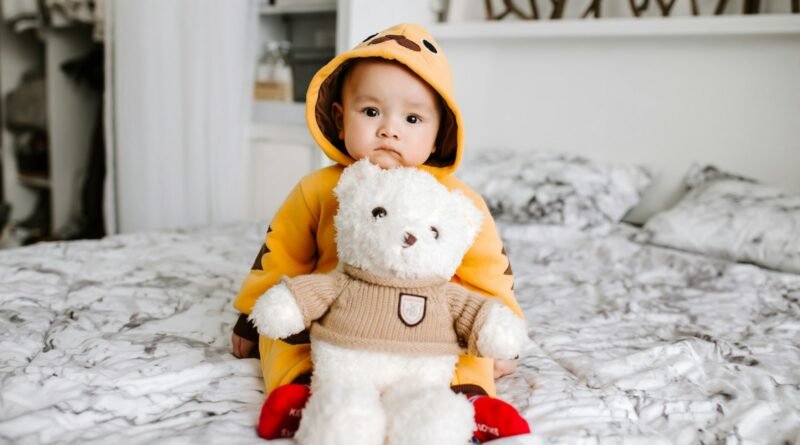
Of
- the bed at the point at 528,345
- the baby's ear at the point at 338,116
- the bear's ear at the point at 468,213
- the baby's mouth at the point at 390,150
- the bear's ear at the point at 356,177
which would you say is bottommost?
the bed at the point at 528,345

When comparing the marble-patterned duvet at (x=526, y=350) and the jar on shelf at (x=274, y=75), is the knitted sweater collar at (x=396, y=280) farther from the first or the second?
the jar on shelf at (x=274, y=75)

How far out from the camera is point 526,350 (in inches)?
38.7

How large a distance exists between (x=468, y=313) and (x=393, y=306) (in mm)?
89

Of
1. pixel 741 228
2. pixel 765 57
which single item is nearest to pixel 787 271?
pixel 741 228

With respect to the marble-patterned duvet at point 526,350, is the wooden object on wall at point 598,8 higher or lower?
higher

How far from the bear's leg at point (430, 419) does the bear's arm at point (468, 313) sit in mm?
80

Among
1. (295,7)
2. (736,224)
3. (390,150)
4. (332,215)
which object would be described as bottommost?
(736,224)

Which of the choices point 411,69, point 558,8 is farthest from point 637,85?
point 411,69

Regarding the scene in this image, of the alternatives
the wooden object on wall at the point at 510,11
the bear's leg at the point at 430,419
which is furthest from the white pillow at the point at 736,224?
the bear's leg at the point at 430,419

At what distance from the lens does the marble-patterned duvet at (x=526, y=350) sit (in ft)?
2.33

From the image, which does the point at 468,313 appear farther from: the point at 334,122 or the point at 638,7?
the point at 638,7

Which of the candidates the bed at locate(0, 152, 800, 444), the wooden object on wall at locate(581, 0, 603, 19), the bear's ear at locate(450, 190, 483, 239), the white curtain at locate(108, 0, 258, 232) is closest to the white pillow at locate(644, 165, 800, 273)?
the bed at locate(0, 152, 800, 444)

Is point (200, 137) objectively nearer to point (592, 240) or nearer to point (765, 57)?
point (592, 240)

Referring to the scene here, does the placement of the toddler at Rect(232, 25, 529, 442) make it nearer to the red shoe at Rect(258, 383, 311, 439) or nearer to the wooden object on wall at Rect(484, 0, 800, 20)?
the red shoe at Rect(258, 383, 311, 439)
